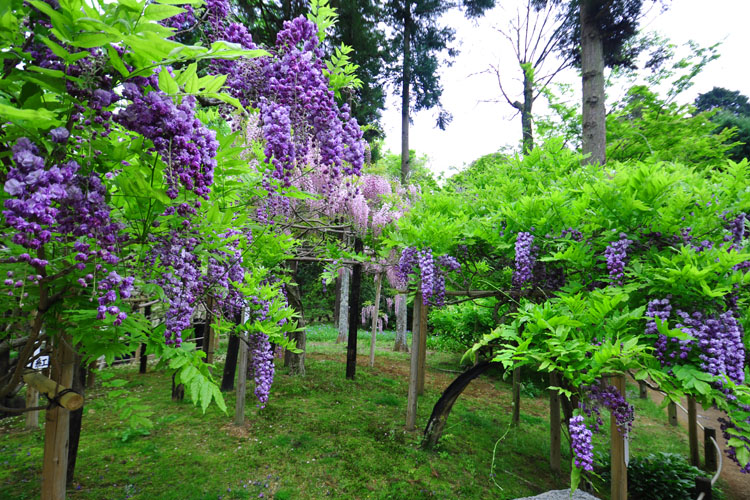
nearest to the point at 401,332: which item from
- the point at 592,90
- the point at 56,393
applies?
the point at 592,90

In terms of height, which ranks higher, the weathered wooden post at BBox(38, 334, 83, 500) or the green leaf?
the green leaf

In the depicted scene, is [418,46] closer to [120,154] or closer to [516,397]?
[516,397]

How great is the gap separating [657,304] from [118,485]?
4.77 m

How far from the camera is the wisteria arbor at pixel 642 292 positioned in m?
2.14

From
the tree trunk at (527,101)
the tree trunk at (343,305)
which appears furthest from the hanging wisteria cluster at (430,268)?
the tree trunk at (527,101)

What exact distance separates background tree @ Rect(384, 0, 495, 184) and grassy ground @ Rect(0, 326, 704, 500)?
23.1ft

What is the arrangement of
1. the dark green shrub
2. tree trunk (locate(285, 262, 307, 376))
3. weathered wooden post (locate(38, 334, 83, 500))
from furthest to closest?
1. tree trunk (locate(285, 262, 307, 376))
2. the dark green shrub
3. weathered wooden post (locate(38, 334, 83, 500))

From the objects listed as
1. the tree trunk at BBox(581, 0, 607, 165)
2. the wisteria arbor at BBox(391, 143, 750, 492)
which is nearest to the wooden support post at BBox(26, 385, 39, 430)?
the wisteria arbor at BBox(391, 143, 750, 492)

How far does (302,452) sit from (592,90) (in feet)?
20.9

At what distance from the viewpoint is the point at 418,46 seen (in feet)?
34.2

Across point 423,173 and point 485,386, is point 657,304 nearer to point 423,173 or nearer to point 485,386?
point 485,386

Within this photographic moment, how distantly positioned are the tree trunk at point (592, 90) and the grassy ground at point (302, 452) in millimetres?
4193

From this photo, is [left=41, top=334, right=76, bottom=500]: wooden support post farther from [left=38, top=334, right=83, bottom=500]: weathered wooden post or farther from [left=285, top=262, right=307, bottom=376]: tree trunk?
[left=285, top=262, right=307, bottom=376]: tree trunk

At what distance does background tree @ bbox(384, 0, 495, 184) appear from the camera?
1034cm
